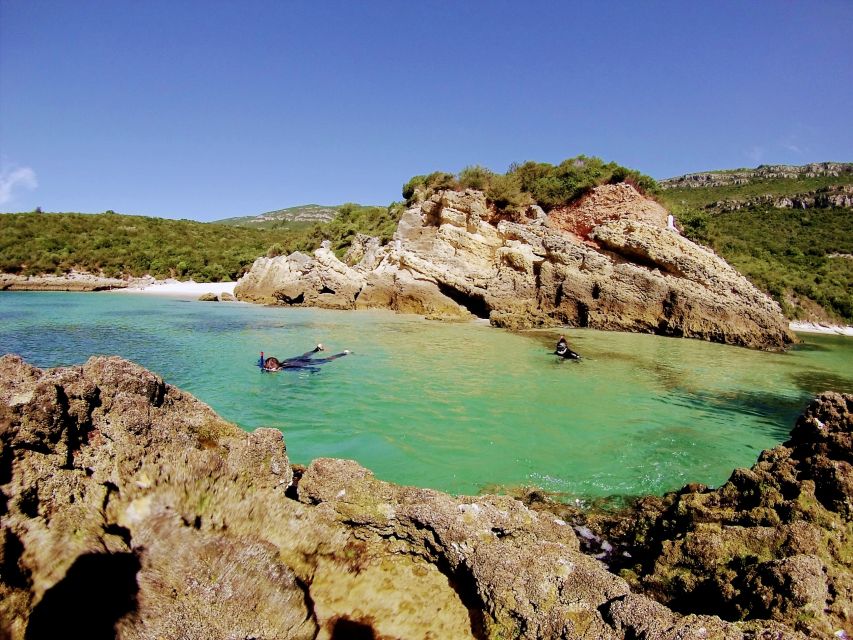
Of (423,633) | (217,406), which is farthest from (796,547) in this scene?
(217,406)

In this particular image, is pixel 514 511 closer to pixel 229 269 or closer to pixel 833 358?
pixel 833 358

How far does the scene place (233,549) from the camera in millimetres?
2215

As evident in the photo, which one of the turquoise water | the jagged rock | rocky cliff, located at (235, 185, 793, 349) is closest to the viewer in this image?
the turquoise water

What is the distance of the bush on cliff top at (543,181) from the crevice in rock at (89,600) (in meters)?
28.6

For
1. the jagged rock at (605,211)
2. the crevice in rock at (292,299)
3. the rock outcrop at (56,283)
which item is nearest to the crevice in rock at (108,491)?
the jagged rock at (605,211)

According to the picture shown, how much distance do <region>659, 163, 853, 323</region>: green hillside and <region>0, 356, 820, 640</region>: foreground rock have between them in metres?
31.5

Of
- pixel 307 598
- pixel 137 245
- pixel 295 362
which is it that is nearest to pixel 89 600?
pixel 307 598

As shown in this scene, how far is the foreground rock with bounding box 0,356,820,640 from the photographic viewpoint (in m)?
1.85

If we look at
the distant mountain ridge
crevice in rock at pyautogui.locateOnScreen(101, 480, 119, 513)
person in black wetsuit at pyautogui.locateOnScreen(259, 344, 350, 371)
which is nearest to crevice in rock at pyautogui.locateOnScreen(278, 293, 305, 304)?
person in black wetsuit at pyautogui.locateOnScreen(259, 344, 350, 371)

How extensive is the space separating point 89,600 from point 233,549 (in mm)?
596

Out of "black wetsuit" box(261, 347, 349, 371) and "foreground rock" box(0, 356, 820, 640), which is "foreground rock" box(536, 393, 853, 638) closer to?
"foreground rock" box(0, 356, 820, 640)

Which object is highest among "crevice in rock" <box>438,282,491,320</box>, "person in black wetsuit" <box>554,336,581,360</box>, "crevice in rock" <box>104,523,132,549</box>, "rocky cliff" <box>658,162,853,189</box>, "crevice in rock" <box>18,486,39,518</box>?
"rocky cliff" <box>658,162,853,189</box>

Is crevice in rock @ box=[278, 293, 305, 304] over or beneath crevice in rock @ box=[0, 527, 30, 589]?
over

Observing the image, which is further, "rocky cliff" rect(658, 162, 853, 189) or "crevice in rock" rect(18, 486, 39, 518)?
"rocky cliff" rect(658, 162, 853, 189)
